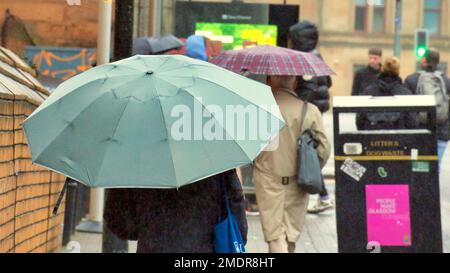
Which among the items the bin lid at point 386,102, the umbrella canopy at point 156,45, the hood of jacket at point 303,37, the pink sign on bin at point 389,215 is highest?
the hood of jacket at point 303,37

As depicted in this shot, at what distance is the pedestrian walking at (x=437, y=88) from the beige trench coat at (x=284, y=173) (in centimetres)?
359

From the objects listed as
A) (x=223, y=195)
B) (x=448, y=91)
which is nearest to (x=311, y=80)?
(x=448, y=91)

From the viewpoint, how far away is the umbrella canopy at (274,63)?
717 cm

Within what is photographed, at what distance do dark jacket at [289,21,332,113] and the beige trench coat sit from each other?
2.24 meters

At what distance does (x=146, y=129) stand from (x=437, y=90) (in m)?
7.23

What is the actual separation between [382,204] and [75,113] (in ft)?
12.0

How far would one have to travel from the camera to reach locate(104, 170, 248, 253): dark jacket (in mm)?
4141

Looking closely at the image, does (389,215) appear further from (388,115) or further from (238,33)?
(238,33)

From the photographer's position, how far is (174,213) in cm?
414

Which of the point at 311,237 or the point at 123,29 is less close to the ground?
the point at 123,29

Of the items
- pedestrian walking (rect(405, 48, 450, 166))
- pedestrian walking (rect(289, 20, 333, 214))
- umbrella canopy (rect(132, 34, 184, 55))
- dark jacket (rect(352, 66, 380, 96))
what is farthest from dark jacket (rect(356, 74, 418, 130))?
dark jacket (rect(352, 66, 380, 96))

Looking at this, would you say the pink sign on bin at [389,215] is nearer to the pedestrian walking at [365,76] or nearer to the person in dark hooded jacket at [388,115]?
the person in dark hooded jacket at [388,115]

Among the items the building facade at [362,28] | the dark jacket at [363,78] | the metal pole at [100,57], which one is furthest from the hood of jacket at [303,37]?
the building facade at [362,28]

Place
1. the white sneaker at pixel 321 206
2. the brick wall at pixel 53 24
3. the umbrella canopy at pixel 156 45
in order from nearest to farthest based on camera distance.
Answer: the umbrella canopy at pixel 156 45 → the white sneaker at pixel 321 206 → the brick wall at pixel 53 24
